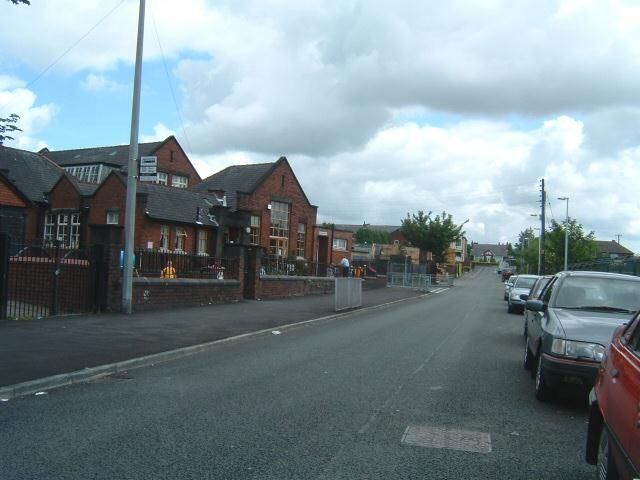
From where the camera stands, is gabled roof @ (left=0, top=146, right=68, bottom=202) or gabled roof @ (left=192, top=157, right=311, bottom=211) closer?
gabled roof @ (left=0, top=146, right=68, bottom=202)

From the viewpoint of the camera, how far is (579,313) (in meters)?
7.72

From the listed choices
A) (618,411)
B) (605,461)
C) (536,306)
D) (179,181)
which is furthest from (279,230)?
(618,411)

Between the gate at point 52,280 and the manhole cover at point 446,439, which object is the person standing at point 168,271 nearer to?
the gate at point 52,280

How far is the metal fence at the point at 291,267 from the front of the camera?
2599cm

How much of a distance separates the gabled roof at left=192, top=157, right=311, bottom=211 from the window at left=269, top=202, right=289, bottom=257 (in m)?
2.17

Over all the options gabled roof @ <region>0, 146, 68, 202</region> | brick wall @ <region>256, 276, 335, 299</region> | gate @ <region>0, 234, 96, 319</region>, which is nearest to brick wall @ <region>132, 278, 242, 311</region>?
gate @ <region>0, 234, 96, 319</region>

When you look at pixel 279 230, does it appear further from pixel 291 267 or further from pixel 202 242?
pixel 291 267

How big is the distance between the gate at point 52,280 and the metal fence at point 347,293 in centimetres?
840

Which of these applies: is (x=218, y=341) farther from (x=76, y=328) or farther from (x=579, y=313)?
(x=579, y=313)

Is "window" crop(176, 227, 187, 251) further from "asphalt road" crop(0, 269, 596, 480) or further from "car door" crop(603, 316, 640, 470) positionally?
"car door" crop(603, 316, 640, 470)

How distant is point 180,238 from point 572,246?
34.2 meters

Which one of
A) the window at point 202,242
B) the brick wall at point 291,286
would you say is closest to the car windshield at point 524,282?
the brick wall at point 291,286

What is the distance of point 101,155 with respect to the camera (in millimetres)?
48250

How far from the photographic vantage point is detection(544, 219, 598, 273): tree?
52438 millimetres
